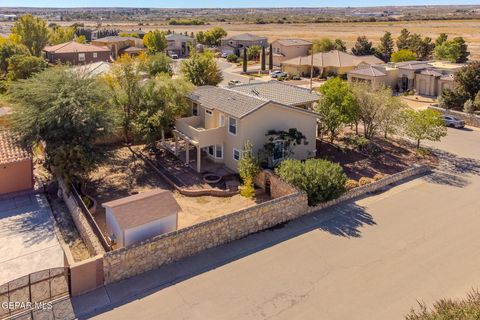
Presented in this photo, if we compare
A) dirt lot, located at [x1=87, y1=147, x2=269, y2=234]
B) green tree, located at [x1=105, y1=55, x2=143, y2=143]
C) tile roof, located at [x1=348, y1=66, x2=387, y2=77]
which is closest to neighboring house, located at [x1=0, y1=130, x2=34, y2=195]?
dirt lot, located at [x1=87, y1=147, x2=269, y2=234]

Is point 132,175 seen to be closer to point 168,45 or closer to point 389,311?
point 389,311

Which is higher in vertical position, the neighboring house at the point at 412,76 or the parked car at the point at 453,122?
the neighboring house at the point at 412,76

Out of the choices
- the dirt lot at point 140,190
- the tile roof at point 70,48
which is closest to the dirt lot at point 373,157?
the dirt lot at point 140,190

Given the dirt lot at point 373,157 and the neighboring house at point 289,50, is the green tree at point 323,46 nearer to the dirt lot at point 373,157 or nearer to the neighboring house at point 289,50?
the neighboring house at point 289,50

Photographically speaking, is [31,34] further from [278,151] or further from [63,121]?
[278,151]

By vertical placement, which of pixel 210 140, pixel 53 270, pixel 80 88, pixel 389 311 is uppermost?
pixel 80 88

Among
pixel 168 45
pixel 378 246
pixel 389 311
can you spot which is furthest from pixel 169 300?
pixel 168 45

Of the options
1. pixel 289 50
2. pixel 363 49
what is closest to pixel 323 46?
pixel 289 50
